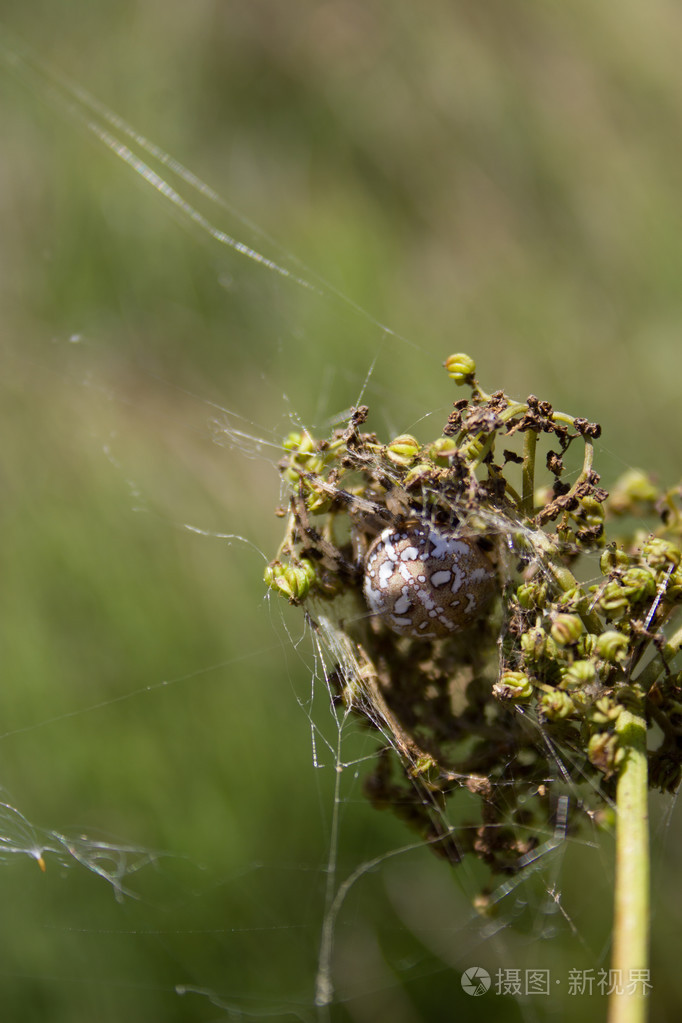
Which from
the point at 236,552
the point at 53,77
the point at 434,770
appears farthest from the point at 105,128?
the point at 434,770

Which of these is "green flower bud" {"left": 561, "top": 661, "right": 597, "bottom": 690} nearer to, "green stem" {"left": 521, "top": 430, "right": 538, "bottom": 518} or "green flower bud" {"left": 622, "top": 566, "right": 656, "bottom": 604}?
"green flower bud" {"left": 622, "top": 566, "right": 656, "bottom": 604}

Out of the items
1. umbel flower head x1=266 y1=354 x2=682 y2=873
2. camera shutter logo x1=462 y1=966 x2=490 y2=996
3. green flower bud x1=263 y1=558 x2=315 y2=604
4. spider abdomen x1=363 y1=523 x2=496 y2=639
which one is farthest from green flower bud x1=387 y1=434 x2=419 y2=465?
camera shutter logo x1=462 y1=966 x2=490 y2=996

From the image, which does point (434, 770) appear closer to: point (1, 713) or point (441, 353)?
point (1, 713)

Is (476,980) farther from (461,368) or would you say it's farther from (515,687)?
(461,368)

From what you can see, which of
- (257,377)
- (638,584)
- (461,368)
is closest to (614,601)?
(638,584)

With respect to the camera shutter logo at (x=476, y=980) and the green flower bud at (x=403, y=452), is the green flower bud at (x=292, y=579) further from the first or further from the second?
the camera shutter logo at (x=476, y=980)

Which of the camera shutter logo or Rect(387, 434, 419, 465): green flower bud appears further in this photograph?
the camera shutter logo
